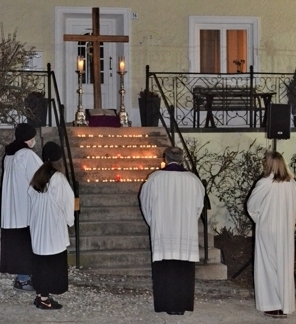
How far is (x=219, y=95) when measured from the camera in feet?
50.8

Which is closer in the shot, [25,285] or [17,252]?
[17,252]

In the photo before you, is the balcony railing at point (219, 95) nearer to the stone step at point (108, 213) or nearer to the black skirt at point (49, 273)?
the stone step at point (108, 213)

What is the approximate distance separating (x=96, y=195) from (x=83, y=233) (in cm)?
86


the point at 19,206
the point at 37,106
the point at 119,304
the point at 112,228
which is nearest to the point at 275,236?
the point at 119,304

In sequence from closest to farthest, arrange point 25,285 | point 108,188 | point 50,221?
point 50,221 → point 25,285 → point 108,188

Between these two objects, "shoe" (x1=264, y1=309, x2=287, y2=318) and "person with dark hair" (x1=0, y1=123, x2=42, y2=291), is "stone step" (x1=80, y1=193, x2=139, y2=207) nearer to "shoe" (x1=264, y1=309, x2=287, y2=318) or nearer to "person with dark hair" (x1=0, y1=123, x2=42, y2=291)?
"person with dark hair" (x1=0, y1=123, x2=42, y2=291)

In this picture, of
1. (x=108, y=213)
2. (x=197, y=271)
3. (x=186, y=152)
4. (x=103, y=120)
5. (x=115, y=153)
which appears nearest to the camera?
(x=197, y=271)

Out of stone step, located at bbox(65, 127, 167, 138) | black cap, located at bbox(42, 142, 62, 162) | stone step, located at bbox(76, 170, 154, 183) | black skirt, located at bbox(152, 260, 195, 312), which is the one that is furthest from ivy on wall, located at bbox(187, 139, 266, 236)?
black cap, located at bbox(42, 142, 62, 162)

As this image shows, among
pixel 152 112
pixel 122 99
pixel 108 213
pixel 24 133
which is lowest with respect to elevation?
pixel 108 213

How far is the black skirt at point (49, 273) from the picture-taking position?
8219 mm

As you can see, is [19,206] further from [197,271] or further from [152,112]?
[152,112]

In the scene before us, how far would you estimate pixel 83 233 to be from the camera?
35.2 feet

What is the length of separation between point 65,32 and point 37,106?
2783 millimetres

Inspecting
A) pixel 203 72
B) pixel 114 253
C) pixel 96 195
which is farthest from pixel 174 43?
pixel 114 253
